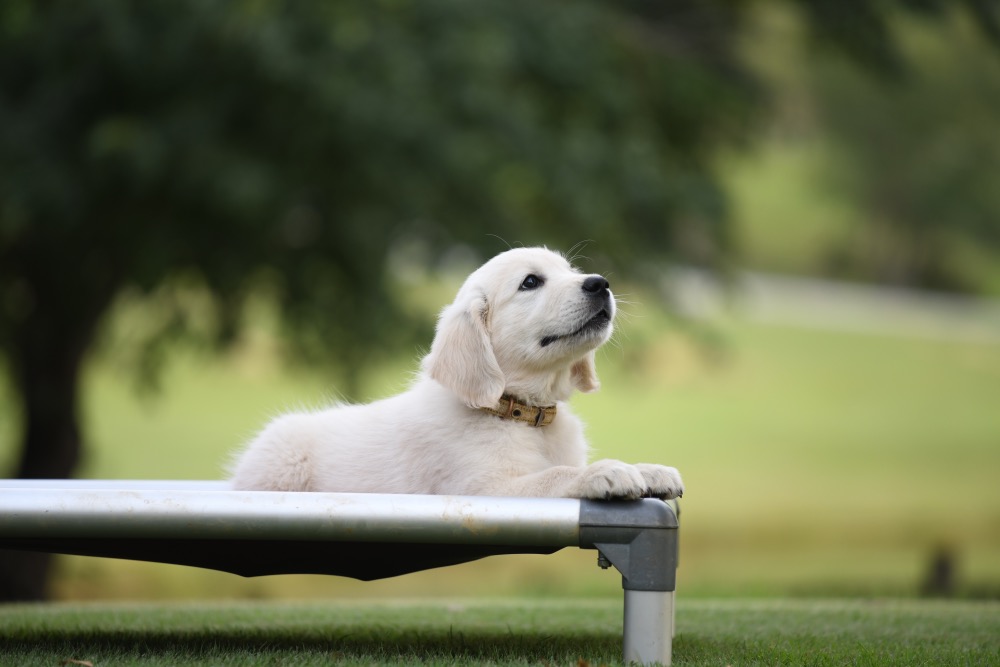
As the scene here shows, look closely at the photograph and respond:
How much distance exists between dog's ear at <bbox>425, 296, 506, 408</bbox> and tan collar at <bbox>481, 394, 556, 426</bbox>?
82 millimetres

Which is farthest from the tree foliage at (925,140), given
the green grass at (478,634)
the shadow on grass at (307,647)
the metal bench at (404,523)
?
the metal bench at (404,523)

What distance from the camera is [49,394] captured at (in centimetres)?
1173

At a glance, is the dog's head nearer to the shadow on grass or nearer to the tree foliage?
the shadow on grass

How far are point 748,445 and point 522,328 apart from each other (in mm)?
21610

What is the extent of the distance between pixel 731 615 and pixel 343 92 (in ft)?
17.3

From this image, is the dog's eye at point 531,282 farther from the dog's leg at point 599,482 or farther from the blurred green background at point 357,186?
the dog's leg at point 599,482

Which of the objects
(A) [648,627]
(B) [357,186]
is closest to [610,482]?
(A) [648,627]

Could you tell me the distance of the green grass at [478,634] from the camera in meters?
4.07

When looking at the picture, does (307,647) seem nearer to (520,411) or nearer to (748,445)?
(520,411)

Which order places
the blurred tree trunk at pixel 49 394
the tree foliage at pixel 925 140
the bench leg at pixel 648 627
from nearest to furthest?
the bench leg at pixel 648 627 → the blurred tree trunk at pixel 49 394 → the tree foliage at pixel 925 140

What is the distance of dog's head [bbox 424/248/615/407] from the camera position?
175 inches

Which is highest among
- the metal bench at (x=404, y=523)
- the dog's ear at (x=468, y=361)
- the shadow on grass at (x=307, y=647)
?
the dog's ear at (x=468, y=361)

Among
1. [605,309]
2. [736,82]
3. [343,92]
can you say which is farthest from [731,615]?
[736,82]

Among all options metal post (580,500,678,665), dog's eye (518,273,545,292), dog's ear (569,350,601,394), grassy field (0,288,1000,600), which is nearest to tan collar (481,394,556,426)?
dog's ear (569,350,601,394)
